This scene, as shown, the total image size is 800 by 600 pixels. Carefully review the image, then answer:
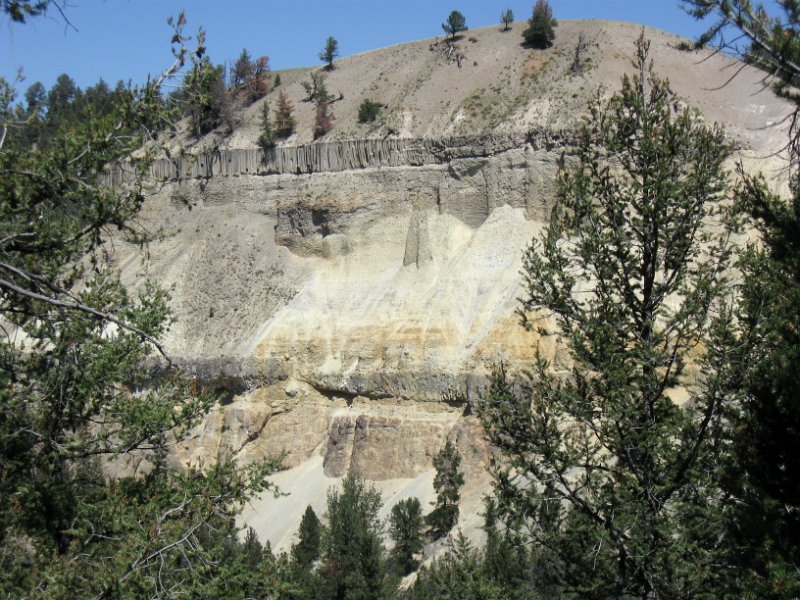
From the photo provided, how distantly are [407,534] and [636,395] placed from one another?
948 inches

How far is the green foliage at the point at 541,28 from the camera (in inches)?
2215

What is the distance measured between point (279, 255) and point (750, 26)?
41296mm

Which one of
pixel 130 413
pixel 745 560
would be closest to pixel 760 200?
pixel 745 560

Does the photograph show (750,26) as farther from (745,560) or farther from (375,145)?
(375,145)

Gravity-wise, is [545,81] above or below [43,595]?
above

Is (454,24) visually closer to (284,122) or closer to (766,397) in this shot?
(284,122)

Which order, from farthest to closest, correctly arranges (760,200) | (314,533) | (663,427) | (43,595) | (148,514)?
(314,533) → (760,200) → (663,427) → (148,514) → (43,595)

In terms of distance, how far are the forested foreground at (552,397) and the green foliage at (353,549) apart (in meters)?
15.3

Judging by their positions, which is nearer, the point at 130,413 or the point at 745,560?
the point at 130,413

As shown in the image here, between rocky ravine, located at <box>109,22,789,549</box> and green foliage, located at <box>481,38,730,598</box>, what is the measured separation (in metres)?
23.1

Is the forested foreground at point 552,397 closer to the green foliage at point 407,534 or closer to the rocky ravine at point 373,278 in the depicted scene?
the green foliage at point 407,534

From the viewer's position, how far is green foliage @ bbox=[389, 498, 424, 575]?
33.7m

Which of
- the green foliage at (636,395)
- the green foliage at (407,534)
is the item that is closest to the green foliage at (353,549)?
the green foliage at (407,534)

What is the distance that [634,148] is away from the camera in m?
11.9
